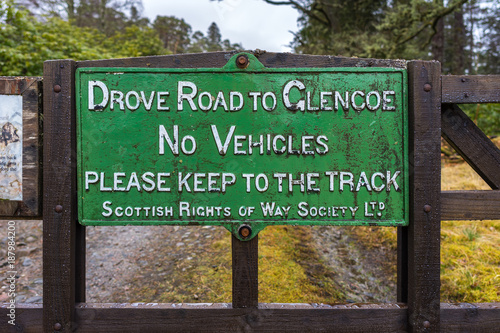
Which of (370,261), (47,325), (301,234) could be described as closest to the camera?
(47,325)

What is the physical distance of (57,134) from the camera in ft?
5.74

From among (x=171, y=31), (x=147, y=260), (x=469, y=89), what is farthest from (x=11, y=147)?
(x=171, y=31)

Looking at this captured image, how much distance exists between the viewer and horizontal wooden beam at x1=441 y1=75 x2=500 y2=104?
1778mm

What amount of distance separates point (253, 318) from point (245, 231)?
50 cm

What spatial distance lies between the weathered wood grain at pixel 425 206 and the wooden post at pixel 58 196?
198cm

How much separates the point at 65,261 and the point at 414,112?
7.19 ft

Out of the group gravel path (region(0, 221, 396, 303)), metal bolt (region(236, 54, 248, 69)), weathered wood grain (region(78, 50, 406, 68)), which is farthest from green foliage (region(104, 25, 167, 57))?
metal bolt (region(236, 54, 248, 69))

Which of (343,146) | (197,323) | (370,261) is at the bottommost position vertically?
(370,261)

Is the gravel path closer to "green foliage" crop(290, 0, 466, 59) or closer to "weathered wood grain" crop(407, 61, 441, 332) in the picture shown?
"weathered wood grain" crop(407, 61, 441, 332)

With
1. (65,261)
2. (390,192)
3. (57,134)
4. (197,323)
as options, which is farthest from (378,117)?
(65,261)

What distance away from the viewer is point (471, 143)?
1.85 metres

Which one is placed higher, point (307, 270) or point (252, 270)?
point (252, 270)

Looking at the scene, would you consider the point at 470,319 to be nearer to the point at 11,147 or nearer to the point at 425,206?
the point at 425,206

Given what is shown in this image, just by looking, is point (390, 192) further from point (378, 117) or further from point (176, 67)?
point (176, 67)
